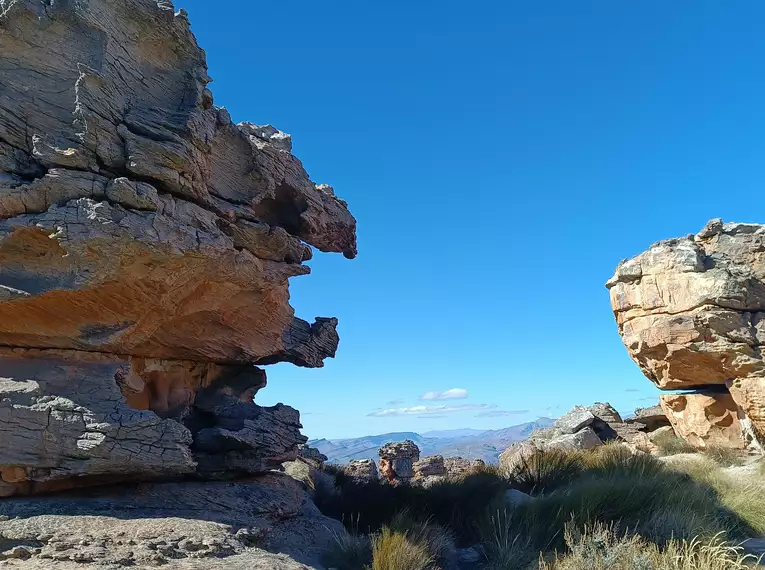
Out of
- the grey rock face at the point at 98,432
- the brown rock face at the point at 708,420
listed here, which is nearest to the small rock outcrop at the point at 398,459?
the brown rock face at the point at 708,420

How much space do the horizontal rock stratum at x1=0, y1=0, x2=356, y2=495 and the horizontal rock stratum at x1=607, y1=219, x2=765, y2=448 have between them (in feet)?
39.3

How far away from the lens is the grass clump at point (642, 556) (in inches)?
253

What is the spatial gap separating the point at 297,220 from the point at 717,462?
11954 mm

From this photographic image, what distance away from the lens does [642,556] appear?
6.48m

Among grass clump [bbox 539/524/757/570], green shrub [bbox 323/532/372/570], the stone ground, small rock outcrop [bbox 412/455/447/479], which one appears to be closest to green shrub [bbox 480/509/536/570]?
grass clump [bbox 539/524/757/570]

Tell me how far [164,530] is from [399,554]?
2.73m

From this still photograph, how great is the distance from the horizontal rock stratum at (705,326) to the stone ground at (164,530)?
11.9m

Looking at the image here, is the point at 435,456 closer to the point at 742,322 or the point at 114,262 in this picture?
the point at 742,322

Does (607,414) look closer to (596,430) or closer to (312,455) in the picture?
(596,430)

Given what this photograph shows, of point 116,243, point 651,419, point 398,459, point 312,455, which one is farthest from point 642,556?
point 398,459

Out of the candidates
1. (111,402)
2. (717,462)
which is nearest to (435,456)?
(717,462)

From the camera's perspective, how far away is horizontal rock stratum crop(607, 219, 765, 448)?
14828 millimetres

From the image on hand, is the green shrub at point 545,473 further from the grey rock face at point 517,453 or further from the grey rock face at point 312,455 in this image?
the grey rock face at point 312,455

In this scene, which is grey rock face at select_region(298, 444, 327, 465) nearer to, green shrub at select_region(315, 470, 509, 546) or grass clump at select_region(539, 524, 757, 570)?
green shrub at select_region(315, 470, 509, 546)
